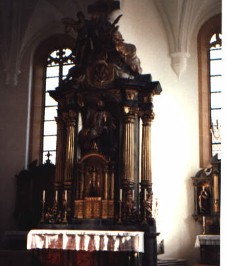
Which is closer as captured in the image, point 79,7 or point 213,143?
point 213,143

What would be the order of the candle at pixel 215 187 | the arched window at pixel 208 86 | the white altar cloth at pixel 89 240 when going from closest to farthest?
1. the white altar cloth at pixel 89 240
2. the candle at pixel 215 187
3. the arched window at pixel 208 86

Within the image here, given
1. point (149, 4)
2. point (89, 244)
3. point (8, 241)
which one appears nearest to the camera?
point (89, 244)

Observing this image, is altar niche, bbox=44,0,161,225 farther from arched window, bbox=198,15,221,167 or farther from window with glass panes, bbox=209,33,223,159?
window with glass panes, bbox=209,33,223,159

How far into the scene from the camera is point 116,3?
1245cm

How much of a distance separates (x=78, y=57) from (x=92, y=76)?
720mm

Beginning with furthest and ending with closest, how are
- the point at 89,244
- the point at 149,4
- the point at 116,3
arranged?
the point at 149,4
the point at 116,3
the point at 89,244

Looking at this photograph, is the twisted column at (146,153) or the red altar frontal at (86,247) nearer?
the red altar frontal at (86,247)

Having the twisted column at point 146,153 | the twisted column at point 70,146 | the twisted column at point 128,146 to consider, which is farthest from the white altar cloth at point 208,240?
the twisted column at point 70,146

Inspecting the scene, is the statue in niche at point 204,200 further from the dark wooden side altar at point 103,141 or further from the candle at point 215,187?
the dark wooden side altar at point 103,141

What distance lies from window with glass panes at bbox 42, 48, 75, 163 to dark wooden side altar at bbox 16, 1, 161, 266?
128 inches

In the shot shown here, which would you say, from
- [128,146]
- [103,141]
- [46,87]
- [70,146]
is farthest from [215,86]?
[46,87]

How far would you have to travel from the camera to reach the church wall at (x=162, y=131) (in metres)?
12.9

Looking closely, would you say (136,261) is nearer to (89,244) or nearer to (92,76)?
(89,244)

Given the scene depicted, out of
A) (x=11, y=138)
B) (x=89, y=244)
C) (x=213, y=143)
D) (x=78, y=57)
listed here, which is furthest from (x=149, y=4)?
(x=89, y=244)
